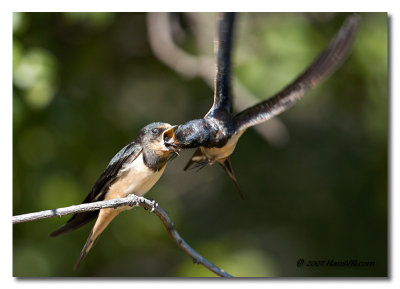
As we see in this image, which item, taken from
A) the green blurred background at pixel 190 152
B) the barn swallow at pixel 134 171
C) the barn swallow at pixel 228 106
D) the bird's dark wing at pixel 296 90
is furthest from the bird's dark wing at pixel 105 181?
the green blurred background at pixel 190 152

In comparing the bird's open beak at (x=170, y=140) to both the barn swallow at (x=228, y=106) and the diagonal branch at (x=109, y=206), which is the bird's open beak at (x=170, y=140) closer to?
the barn swallow at (x=228, y=106)

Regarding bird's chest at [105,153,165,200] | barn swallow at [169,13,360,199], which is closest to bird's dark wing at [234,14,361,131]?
barn swallow at [169,13,360,199]

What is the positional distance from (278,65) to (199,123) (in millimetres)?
1354

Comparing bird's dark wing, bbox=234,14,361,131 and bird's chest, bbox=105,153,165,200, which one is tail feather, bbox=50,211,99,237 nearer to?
bird's chest, bbox=105,153,165,200

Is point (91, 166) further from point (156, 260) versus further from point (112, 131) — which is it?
point (156, 260)

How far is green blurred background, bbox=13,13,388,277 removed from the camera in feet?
8.89

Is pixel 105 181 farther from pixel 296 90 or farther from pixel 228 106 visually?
pixel 296 90

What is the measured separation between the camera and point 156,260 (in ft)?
10.1

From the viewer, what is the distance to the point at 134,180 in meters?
1.80

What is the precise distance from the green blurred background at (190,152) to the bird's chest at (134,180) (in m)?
0.85

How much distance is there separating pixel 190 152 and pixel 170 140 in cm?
87

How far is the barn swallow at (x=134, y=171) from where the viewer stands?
5.65ft

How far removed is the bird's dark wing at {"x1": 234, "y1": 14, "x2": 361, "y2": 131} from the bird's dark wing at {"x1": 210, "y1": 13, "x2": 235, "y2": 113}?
7 cm
